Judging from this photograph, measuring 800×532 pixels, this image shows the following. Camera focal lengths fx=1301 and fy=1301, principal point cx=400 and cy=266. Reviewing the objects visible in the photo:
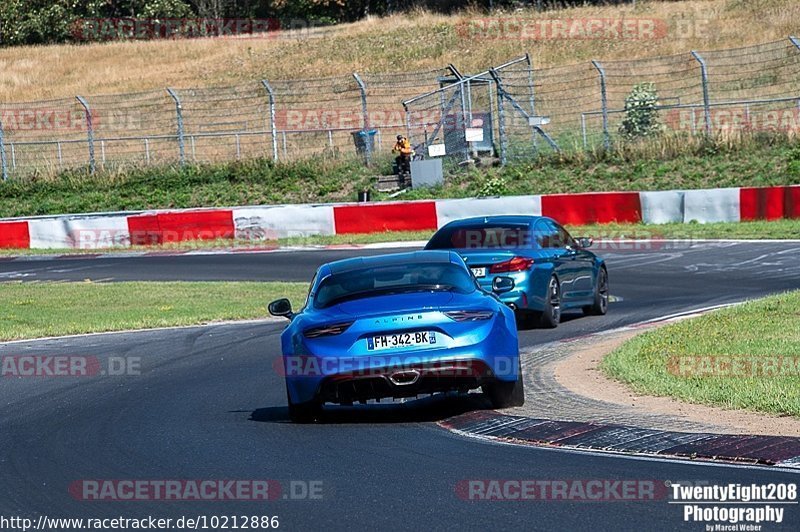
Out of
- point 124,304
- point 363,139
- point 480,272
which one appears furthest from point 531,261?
point 363,139

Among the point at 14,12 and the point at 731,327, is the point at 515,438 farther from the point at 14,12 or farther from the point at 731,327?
the point at 14,12

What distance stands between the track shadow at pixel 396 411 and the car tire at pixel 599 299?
6.61m

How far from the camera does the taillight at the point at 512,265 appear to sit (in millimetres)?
15555

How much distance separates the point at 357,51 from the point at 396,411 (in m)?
58.7

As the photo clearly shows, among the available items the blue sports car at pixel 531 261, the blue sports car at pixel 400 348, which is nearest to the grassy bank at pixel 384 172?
the blue sports car at pixel 531 261

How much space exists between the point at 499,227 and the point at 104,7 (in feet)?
260

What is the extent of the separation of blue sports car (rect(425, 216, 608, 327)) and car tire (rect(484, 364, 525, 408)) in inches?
199

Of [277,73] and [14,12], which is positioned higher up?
[14,12]

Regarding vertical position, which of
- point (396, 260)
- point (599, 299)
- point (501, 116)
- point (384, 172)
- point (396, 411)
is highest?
point (501, 116)

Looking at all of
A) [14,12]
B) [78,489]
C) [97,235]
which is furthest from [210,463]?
[14,12]

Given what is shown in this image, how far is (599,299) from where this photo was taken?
17.5 metres

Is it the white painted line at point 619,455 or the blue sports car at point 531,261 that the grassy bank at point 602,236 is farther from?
the white painted line at point 619,455

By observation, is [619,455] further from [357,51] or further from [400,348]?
[357,51]

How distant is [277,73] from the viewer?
2621 inches
